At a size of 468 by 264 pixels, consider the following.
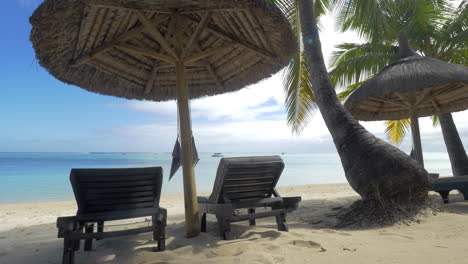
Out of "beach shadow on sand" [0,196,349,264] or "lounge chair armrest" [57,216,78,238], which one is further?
"beach shadow on sand" [0,196,349,264]

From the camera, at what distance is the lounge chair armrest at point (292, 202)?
370 centimetres

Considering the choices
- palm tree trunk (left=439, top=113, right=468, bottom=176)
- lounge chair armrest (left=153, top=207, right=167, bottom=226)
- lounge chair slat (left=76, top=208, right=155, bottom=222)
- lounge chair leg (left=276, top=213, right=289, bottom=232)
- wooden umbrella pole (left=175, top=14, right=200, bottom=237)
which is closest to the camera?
lounge chair slat (left=76, top=208, right=155, bottom=222)

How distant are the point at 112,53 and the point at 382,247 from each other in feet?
13.8

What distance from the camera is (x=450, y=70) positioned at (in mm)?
5320

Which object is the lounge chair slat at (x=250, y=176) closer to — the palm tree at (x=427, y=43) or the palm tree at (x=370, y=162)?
the palm tree at (x=370, y=162)

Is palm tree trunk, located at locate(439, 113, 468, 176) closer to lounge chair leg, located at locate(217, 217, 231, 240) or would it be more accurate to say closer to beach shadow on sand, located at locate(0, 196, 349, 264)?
beach shadow on sand, located at locate(0, 196, 349, 264)

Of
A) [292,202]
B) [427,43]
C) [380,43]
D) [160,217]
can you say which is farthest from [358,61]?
[160,217]

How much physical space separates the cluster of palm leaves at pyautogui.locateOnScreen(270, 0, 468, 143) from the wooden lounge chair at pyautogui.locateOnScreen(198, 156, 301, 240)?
16.0 ft

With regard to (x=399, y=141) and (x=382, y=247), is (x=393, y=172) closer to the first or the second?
(x=382, y=247)

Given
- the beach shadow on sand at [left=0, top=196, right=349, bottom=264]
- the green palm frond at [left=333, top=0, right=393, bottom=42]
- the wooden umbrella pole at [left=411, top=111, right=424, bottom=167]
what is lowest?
→ the beach shadow on sand at [left=0, top=196, right=349, bottom=264]

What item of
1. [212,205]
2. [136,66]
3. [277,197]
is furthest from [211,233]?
[136,66]

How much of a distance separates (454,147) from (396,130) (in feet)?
12.8

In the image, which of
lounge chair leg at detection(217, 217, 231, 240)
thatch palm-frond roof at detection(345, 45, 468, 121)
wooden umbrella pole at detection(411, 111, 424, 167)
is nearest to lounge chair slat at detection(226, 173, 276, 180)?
lounge chair leg at detection(217, 217, 231, 240)

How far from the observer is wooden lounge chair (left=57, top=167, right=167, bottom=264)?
268 cm
